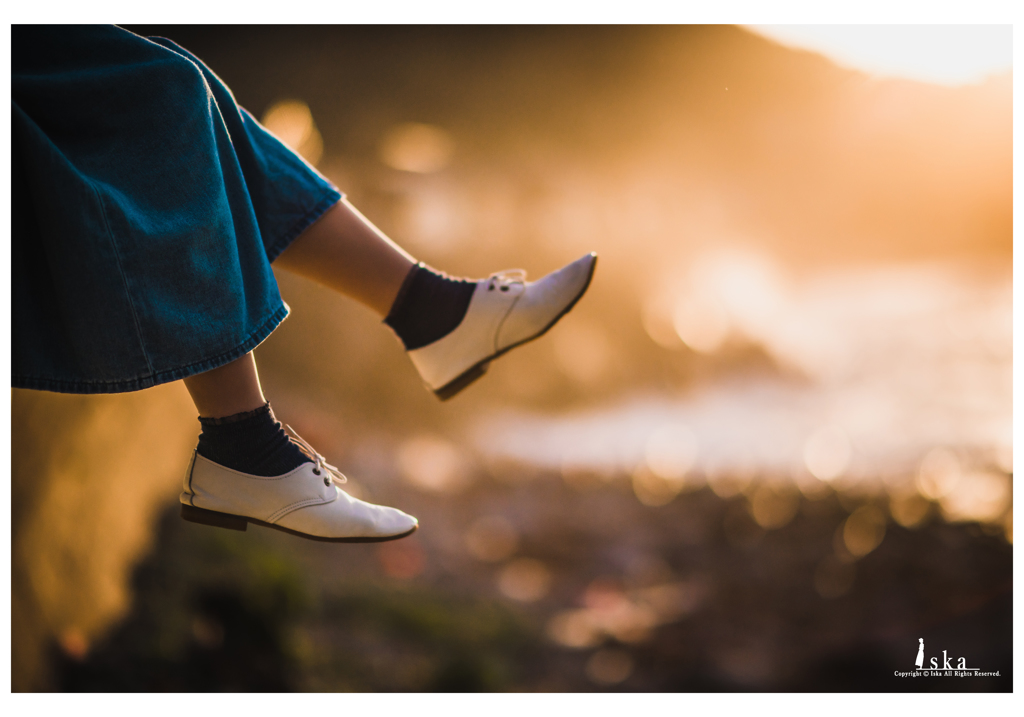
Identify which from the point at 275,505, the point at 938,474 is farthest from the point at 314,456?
the point at 938,474

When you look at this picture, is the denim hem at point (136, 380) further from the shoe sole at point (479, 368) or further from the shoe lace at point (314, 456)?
the shoe sole at point (479, 368)

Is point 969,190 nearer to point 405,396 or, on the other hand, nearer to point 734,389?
point 734,389

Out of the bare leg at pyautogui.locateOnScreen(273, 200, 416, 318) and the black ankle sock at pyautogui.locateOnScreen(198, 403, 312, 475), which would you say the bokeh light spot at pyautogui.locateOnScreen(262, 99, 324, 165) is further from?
the black ankle sock at pyautogui.locateOnScreen(198, 403, 312, 475)

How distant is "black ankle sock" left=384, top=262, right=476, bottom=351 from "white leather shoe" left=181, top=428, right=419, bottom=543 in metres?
0.21

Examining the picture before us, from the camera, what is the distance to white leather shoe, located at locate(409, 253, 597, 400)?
0.76m

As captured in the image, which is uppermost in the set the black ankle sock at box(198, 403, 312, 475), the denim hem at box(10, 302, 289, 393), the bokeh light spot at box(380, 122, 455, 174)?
the bokeh light spot at box(380, 122, 455, 174)

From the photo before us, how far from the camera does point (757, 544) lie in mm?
2635

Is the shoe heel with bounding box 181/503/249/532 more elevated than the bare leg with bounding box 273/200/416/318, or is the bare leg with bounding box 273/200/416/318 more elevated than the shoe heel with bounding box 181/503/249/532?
the bare leg with bounding box 273/200/416/318

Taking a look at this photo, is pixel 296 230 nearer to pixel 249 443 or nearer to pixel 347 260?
pixel 347 260

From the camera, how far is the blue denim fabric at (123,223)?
564mm

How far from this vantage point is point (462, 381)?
796 mm

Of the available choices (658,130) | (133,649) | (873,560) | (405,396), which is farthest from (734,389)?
(133,649)

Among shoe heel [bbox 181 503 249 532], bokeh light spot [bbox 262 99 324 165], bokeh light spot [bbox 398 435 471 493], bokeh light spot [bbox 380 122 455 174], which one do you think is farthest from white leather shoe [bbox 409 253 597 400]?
bokeh light spot [bbox 398 435 471 493]

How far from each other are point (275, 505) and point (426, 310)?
283 mm
